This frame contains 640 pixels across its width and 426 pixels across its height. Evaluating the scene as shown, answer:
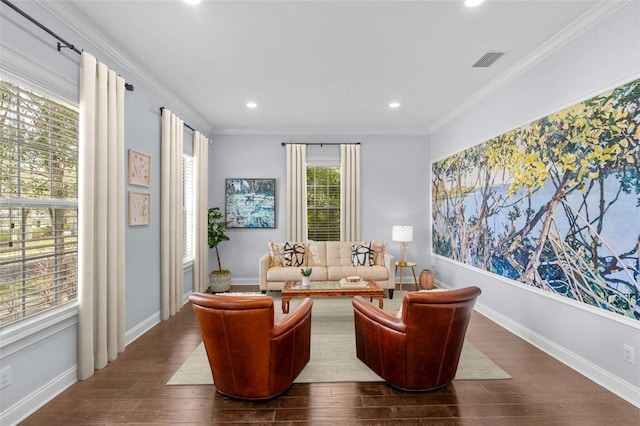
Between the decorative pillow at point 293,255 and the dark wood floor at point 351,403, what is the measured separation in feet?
8.92

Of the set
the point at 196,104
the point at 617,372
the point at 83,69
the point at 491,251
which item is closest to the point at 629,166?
the point at 617,372

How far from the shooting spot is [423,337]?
2.35m

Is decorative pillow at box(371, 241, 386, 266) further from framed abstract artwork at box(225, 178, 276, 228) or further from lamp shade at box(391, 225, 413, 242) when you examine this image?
framed abstract artwork at box(225, 178, 276, 228)

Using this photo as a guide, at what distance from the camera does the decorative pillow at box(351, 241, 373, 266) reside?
544cm

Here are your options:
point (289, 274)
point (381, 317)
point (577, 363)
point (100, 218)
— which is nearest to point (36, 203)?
point (100, 218)

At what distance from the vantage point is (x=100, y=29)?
2873 millimetres

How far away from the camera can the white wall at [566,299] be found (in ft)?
7.98

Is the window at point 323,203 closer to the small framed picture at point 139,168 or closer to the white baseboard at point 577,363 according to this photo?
the small framed picture at point 139,168

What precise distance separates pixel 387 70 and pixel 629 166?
2.34m

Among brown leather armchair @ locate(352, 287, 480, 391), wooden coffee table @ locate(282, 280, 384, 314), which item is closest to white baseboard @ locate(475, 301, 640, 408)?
brown leather armchair @ locate(352, 287, 480, 391)

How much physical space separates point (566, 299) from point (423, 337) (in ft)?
5.22

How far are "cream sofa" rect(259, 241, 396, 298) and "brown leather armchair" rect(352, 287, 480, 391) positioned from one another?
2559mm

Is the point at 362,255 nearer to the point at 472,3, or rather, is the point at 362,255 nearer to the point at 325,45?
the point at 325,45


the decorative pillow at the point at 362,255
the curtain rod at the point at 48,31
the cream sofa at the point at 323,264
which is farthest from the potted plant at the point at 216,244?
the curtain rod at the point at 48,31
